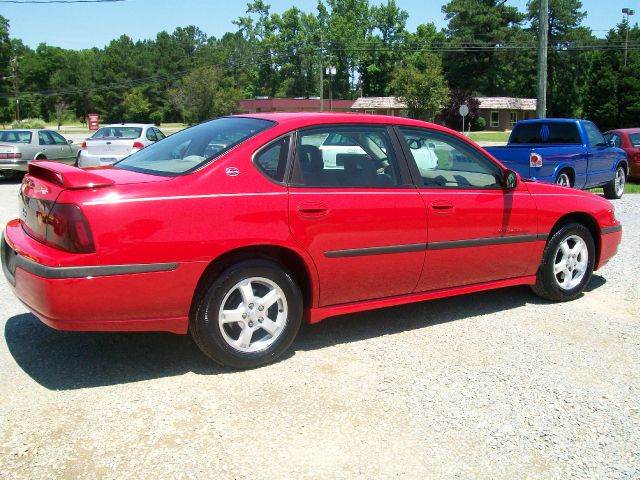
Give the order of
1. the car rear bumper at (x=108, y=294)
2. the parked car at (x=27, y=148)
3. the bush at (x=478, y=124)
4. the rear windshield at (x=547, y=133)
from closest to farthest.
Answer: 1. the car rear bumper at (x=108, y=294)
2. the rear windshield at (x=547, y=133)
3. the parked car at (x=27, y=148)
4. the bush at (x=478, y=124)

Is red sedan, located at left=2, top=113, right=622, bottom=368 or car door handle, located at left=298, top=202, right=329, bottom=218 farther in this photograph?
car door handle, located at left=298, top=202, right=329, bottom=218

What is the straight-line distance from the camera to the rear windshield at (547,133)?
481 inches

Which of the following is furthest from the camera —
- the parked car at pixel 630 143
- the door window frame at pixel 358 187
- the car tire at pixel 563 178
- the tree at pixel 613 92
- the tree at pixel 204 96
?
the tree at pixel 204 96

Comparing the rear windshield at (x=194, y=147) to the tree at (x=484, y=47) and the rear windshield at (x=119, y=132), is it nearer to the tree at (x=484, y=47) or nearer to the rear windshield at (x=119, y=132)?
the rear windshield at (x=119, y=132)

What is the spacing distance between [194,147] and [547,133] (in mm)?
9823

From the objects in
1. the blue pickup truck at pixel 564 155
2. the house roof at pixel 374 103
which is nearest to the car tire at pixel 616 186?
the blue pickup truck at pixel 564 155

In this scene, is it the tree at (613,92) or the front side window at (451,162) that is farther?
the tree at (613,92)

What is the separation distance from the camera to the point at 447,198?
4.72 meters

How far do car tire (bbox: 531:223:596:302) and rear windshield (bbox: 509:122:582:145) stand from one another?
23.7 ft

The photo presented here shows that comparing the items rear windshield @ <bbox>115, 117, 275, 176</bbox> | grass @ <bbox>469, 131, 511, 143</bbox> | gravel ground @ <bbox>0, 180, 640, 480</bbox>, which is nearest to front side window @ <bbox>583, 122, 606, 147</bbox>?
gravel ground @ <bbox>0, 180, 640, 480</bbox>

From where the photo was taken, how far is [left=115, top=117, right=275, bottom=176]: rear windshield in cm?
405

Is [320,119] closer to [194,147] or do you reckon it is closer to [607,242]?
[194,147]

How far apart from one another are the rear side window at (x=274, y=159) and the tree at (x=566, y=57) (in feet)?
273

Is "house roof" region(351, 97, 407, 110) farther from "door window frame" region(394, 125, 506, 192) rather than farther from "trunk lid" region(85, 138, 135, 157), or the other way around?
"door window frame" region(394, 125, 506, 192)
